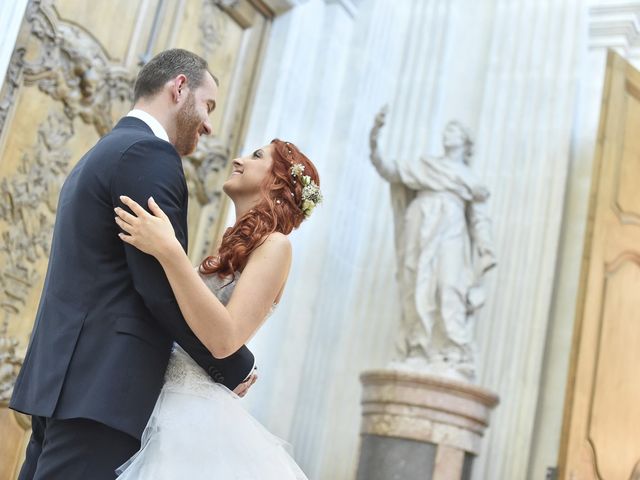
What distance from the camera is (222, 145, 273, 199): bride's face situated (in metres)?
2.25

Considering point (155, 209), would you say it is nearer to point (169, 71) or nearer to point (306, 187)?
point (169, 71)

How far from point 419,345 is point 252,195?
3949 mm

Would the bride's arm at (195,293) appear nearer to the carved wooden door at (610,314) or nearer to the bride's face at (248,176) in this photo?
the bride's face at (248,176)

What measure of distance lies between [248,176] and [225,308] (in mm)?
473

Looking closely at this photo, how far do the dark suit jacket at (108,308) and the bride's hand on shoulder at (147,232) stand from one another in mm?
49

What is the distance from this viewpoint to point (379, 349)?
23.2 feet

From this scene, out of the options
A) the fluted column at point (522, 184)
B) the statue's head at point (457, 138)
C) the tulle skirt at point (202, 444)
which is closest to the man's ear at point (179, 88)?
the tulle skirt at point (202, 444)

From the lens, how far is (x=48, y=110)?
17.0 feet

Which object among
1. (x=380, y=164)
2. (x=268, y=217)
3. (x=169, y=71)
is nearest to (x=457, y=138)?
(x=380, y=164)

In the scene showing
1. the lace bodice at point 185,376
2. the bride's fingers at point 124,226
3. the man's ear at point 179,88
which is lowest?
the lace bodice at point 185,376

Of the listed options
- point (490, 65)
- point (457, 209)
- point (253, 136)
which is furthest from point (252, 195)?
point (490, 65)

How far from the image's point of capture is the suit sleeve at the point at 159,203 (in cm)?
185

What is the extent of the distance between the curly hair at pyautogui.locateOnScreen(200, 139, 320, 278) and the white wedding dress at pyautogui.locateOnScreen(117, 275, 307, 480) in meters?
0.06

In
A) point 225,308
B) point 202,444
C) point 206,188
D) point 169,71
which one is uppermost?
point 206,188
